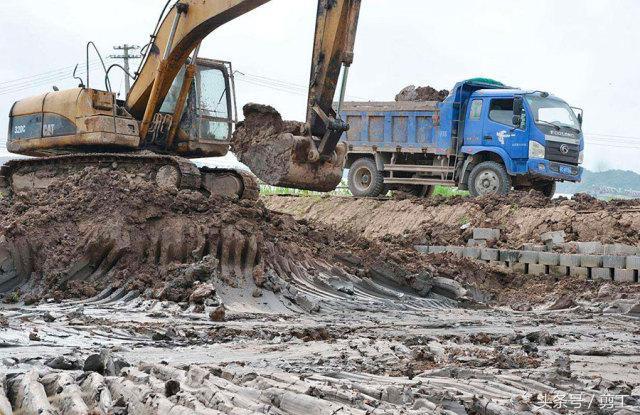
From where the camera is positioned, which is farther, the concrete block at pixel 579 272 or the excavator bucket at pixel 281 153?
the concrete block at pixel 579 272

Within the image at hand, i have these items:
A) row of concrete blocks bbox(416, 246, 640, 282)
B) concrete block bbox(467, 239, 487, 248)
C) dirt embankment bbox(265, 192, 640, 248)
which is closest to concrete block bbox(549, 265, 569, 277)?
row of concrete blocks bbox(416, 246, 640, 282)

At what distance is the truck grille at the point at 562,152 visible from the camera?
71.8 feet

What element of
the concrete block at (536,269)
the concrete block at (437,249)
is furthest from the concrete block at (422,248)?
the concrete block at (536,269)

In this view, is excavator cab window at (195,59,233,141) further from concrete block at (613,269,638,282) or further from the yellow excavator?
concrete block at (613,269,638,282)

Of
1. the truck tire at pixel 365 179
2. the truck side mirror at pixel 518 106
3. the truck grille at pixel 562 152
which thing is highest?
the truck side mirror at pixel 518 106

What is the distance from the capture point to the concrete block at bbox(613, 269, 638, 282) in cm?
1468

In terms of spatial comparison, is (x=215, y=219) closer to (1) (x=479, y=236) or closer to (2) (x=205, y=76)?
(2) (x=205, y=76)

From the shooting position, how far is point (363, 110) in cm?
2450

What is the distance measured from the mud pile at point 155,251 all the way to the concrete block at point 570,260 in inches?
94.9

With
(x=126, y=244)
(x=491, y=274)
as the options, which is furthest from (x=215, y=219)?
(x=491, y=274)

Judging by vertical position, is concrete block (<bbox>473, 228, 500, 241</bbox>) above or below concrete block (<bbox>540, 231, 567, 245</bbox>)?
below

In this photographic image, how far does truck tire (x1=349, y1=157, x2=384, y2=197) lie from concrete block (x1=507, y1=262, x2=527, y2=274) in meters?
8.57

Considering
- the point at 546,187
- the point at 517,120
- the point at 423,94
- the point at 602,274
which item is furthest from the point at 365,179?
the point at 602,274

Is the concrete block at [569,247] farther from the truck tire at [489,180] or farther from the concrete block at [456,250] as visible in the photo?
the truck tire at [489,180]
